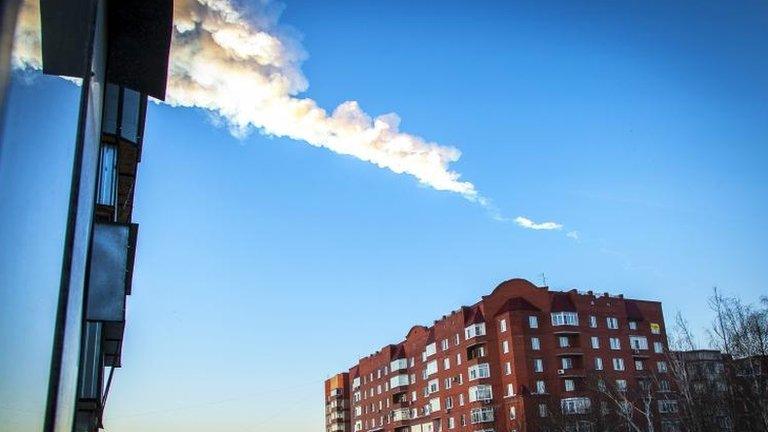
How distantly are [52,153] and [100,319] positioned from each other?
269 centimetres

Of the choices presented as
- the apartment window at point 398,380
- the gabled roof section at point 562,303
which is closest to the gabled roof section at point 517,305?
the gabled roof section at point 562,303

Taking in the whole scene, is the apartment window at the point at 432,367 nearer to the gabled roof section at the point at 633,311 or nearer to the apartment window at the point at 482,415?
the apartment window at the point at 482,415

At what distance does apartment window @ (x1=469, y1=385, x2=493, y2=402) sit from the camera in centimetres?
6384

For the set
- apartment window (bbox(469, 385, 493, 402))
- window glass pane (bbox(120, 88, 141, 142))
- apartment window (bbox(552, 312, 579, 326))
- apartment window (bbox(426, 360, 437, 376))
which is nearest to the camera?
window glass pane (bbox(120, 88, 141, 142))

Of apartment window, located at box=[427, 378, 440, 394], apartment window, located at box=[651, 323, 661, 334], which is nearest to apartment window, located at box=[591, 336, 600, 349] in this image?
apartment window, located at box=[651, 323, 661, 334]

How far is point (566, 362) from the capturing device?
63.5 meters

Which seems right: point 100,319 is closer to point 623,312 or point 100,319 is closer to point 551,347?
point 551,347

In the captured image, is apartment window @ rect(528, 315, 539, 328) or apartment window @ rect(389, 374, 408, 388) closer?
apartment window @ rect(528, 315, 539, 328)

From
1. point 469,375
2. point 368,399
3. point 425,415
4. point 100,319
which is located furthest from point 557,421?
point 100,319

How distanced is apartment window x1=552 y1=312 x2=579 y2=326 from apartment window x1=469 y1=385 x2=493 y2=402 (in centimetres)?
918

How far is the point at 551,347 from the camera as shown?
63.7 meters

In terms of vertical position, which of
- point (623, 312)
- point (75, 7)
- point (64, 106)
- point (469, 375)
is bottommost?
point (64, 106)

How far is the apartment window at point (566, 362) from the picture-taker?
63250 mm

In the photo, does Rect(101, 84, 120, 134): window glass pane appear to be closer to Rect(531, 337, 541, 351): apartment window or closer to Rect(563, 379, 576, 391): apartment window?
A: Rect(531, 337, 541, 351): apartment window
